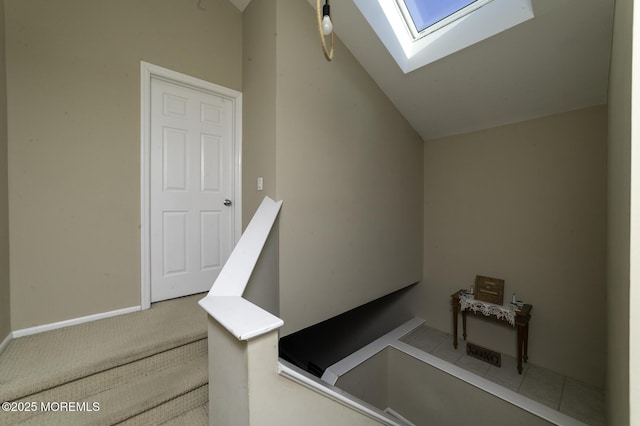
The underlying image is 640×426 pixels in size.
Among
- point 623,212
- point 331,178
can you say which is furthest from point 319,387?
point 331,178

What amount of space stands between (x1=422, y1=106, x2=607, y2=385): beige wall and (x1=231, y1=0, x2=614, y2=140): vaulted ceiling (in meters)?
0.25

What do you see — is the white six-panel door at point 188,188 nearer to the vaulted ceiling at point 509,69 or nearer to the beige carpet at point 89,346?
the beige carpet at point 89,346

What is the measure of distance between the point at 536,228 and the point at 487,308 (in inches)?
37.5

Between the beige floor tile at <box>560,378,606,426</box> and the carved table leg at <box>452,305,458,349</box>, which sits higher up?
the carved table leg at <box>452,305,458,349</box>

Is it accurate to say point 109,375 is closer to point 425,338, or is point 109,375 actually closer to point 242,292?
point 242,292

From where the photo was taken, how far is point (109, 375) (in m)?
1.34

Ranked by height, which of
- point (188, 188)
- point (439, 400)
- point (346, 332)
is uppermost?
point (188, 188)

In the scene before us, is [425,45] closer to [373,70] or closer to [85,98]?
[373,70]

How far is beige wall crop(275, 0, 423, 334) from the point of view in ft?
6.42

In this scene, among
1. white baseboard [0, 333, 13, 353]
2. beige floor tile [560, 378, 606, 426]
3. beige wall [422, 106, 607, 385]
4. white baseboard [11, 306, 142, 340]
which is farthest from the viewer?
beige wall [422, 106, 607, 385]

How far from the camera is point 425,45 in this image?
7.68 feet

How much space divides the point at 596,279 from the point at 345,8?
3177mm

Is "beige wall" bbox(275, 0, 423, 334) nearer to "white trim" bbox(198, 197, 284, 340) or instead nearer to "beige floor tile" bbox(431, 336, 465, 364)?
"white trim" bbox(198, 197, 284, 340)

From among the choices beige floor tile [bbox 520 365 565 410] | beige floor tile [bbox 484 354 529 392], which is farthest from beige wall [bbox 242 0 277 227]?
beige floor tile [bbox 520 365 565 410]
